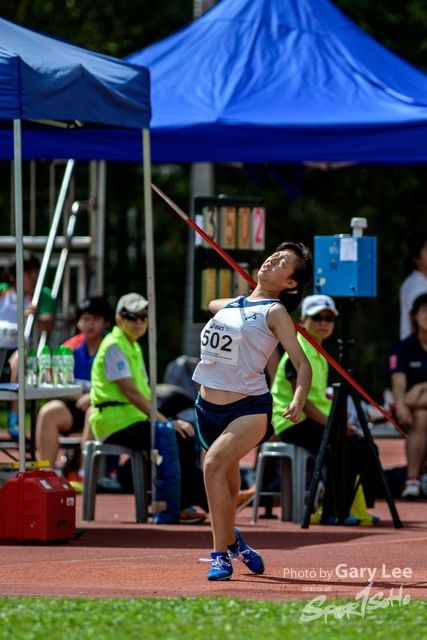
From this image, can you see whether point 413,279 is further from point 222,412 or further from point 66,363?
point 222,412

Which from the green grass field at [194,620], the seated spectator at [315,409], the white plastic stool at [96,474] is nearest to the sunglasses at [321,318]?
the seated spectator at [315,409]

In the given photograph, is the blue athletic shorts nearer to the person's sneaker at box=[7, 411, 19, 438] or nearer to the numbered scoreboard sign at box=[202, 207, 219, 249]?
the numbered scoreboard sign at box=[202, 207, 219, 249]

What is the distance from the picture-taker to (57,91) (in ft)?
25.5

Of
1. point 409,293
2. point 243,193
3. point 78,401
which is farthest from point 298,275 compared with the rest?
point 243,193

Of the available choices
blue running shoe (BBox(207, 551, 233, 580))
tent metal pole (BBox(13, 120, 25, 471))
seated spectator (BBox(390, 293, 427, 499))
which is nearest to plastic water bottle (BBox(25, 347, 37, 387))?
tent metal pole (BBox(13, 120, 25, 471))

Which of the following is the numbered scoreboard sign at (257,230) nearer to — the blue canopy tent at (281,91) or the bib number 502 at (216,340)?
the blue canopy tent at (281,91)

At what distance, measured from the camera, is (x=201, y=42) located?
1133 cm

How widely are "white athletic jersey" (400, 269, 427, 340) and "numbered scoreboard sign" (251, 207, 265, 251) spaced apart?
176cm

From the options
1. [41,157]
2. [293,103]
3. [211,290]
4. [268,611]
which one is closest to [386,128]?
[293,103]

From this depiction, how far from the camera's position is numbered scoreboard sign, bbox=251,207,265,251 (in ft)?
32.3

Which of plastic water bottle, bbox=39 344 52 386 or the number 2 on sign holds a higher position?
the number 2 on sign

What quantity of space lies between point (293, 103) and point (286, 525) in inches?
130

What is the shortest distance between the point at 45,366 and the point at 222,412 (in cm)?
271

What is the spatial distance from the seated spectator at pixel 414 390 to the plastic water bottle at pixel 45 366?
3.11 m
